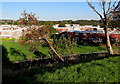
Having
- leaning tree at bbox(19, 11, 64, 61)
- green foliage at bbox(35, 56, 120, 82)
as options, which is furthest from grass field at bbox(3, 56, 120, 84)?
leaning tree at bbox(19, 11, 64, 61)

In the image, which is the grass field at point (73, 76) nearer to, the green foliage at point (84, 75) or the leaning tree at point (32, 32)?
the green foliage at point (84, 75)

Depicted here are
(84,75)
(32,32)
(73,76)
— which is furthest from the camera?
(32,32)

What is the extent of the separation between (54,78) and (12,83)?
68.8 inches

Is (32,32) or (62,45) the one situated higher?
(32,32)

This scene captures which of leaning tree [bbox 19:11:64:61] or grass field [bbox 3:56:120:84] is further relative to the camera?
leaning tree [bbox 19:11:64:61]

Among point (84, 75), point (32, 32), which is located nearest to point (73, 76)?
point (84, 75)

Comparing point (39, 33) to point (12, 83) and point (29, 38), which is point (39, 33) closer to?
point (29, 38)

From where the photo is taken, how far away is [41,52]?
1711cm

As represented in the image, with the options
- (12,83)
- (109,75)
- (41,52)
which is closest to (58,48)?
(41,52)

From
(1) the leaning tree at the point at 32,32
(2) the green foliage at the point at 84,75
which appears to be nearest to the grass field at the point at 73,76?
(2) the green foliage at the point at 84,75

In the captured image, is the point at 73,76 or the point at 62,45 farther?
the point at 62,45

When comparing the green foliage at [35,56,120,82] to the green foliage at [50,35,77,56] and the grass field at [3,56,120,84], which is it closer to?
the grass field at [3,56,120,84]

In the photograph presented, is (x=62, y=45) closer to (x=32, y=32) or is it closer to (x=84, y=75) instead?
(x=32, y=32)

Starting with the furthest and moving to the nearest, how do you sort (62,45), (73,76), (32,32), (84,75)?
(62,45) < (32,32) < (84,75) < (73,76)
